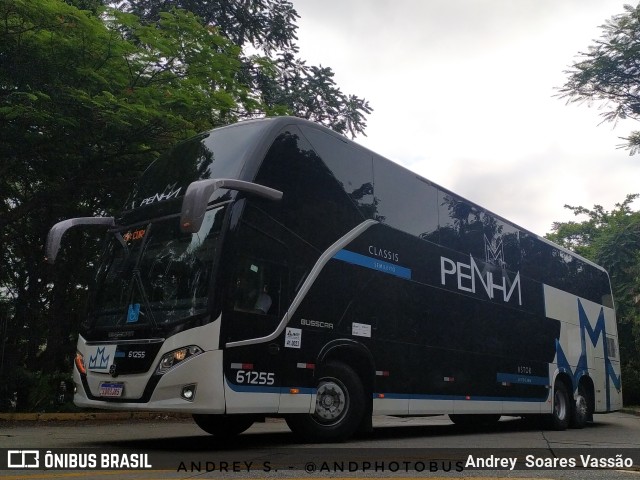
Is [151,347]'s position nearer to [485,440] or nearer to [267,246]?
[267,246]

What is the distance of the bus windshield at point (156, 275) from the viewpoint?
759cm

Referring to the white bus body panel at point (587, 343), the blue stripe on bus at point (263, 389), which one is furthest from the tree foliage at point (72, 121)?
the white bus body panel at point (587, 343)

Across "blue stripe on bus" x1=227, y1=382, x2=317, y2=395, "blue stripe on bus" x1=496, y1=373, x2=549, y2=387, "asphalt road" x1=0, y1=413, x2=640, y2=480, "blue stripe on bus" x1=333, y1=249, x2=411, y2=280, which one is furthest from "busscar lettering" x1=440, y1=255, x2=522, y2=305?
"blue stripe on bus" x1=227, y1=382, x2=317, y2=395

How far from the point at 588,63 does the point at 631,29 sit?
1.60 meters

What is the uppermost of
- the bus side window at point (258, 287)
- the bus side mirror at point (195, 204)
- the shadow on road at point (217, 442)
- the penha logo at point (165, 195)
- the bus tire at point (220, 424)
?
the penha logo at point (165, 195)

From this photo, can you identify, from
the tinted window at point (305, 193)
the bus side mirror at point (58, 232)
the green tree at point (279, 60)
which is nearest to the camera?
the tinted window at point (305, 193)

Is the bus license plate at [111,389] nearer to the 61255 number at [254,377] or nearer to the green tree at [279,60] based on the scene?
the 61255 number at [254,377]

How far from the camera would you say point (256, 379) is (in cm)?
766

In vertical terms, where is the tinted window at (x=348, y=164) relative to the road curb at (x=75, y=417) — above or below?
above

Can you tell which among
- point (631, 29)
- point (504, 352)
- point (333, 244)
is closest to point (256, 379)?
point (333, 244)

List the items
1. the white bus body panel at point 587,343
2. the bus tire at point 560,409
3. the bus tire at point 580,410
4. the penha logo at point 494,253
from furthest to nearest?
1. the bus tire at point 580,410
2. the white bus body panel at point 587,343
3. the bus tire at point 560,409
4. the penha logo at point 494,253

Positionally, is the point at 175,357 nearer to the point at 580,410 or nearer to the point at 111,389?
the point at 111,389

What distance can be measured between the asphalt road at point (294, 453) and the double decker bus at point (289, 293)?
1.63 feet

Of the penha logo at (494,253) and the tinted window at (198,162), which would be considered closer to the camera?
the tinted window at (198,162)
